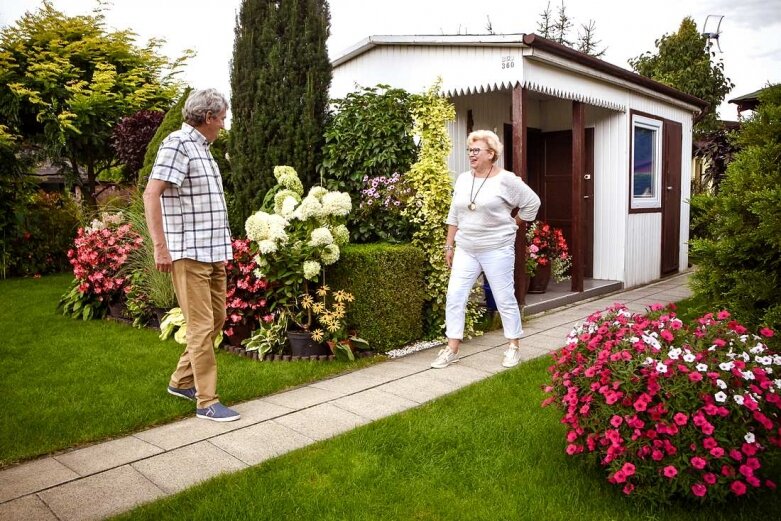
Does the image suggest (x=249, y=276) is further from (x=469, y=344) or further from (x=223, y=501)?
(x=223, y=501)

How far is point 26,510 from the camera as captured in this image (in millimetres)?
2783

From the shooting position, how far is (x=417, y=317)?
5.82 m

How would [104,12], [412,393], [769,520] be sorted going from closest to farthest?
1. [769,520]
2. [412,393]
3. [104,12]

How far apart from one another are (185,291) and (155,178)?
693 millimetres

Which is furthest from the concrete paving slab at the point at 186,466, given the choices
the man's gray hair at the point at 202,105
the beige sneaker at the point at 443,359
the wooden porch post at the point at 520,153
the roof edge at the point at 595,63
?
the roof edge at the point at 595,63

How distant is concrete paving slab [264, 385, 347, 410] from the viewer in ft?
13.7

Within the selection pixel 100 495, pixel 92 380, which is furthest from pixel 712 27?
pixel 100 495

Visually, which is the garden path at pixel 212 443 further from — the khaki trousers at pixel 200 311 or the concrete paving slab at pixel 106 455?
the khaki trousers at pixel 200 311

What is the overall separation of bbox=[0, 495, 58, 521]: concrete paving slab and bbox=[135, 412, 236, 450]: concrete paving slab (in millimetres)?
721

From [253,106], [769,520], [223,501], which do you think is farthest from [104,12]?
[769,520]

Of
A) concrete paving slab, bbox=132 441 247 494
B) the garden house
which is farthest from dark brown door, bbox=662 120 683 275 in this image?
concrete paving slab, bbox=132 441 247 494

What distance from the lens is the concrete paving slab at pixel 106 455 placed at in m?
3.24

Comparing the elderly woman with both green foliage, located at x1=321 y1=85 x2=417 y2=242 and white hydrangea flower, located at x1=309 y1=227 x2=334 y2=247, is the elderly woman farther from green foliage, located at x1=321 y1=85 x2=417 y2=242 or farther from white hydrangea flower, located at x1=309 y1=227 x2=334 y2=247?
green foliage, located at x1=321 y1=85 x2=417 y2=242

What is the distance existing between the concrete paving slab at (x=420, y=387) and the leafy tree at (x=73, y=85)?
9139 mm
